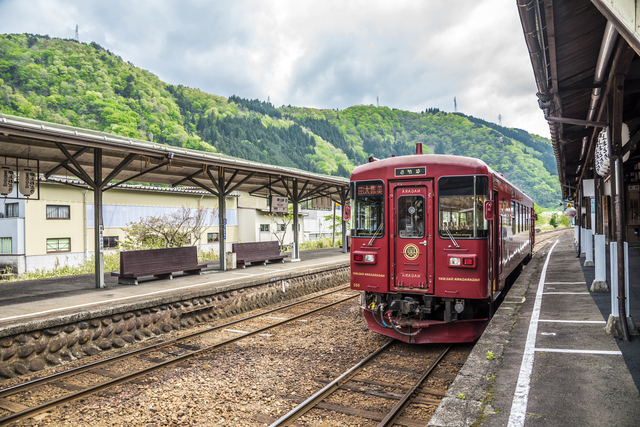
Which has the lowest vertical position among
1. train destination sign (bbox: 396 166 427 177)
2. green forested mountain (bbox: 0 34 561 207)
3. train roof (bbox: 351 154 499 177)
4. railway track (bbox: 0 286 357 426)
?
railway track (bbox: 0 286 357 426)

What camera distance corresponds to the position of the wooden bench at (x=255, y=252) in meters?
15.2

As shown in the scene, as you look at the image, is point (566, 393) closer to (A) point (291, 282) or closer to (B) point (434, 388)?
(B) point (434, 388)

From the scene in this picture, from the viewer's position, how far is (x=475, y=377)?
14.2 ft

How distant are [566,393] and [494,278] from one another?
331cm

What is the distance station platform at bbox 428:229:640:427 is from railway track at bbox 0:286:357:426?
14.3 ft

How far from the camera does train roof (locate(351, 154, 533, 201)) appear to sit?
6426 millimetres

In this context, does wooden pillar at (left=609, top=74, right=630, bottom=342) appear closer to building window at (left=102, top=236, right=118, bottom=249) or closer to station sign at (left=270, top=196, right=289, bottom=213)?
station sign at (left=270, top=196, right=289, bottom=213)

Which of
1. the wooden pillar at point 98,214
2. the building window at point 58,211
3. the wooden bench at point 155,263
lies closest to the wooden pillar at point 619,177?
the wooden pillar at point 98,214

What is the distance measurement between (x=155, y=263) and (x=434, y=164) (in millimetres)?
8614

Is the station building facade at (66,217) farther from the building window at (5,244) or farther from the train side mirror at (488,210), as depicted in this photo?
the train side mirror at (488,210)

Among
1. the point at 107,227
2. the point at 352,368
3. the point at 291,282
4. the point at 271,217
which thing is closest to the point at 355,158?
the point at 271,217

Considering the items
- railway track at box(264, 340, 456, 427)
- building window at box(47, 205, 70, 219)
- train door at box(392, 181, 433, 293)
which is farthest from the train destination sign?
building window at box(47, 205, 70, 219)

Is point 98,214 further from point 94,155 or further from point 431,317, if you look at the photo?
point 431,317

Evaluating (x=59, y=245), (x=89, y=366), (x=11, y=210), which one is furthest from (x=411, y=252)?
(x=11, y=210)
